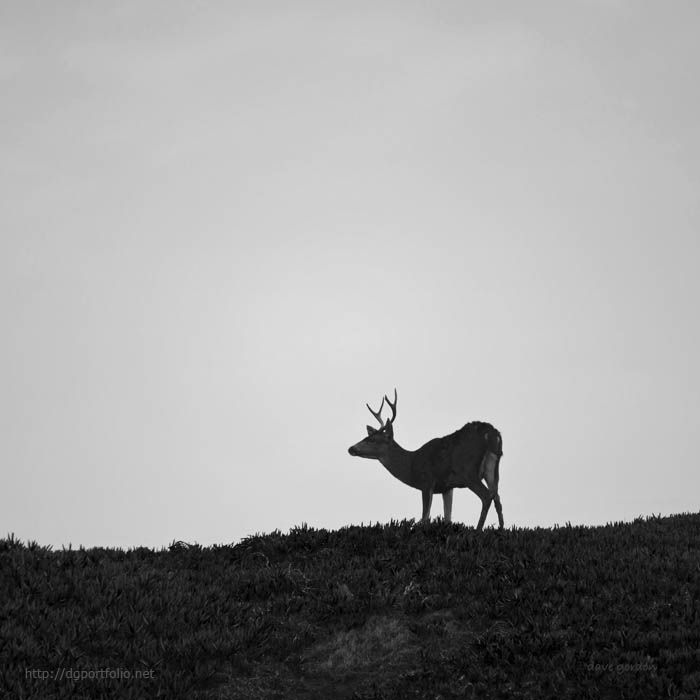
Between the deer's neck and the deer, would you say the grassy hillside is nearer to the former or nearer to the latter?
the deer

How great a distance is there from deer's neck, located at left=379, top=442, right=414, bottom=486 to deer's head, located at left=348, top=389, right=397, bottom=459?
0.13 metres

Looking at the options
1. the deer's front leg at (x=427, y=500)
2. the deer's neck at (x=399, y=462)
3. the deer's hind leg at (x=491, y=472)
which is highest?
the deer's neck at (x=399, y=462)

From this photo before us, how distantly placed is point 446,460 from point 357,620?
31.2ft

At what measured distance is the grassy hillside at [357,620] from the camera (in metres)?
10.4

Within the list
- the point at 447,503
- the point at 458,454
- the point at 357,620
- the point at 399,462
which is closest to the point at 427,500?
the point at 447,503

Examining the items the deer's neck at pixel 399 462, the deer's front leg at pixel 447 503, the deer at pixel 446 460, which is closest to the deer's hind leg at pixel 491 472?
the deer at pixel 446 460

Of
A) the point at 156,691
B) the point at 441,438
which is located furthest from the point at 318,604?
the point at 441,438

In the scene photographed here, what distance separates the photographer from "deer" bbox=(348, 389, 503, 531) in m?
20.7

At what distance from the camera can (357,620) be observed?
11961mm

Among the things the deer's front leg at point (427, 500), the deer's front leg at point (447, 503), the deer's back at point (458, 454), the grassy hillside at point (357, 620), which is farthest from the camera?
the deer's front leg at point (447, 503)

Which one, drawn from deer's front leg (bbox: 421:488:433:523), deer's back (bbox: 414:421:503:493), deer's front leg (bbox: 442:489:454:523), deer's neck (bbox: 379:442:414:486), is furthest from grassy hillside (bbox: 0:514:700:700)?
deer's neck (bbox: 379:442:414:486)

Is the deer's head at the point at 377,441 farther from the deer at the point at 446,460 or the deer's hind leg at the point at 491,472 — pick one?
the deer's hind leg at the point at 491,472

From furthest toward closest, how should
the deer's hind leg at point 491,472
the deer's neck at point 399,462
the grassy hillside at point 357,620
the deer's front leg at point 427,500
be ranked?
the deer's neck at point 399,462
the deer's front leg at point 427,500
the deer's hind leg at point 491,472
the grassy hillside at point 357,620

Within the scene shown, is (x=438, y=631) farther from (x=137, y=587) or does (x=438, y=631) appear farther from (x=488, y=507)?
(x=488, y=507)
